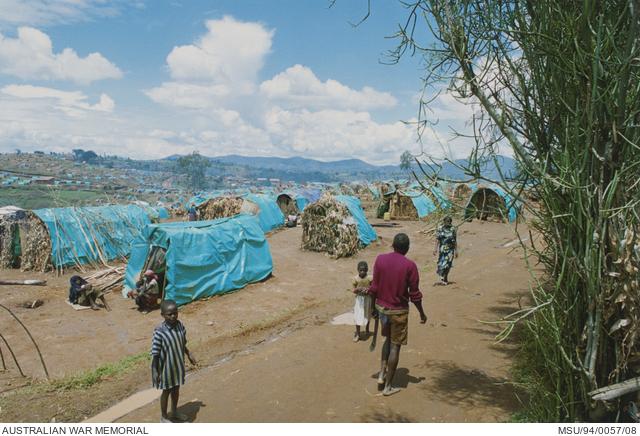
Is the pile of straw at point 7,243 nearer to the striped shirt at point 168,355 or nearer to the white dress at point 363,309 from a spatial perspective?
the striped shirt at point 168,355

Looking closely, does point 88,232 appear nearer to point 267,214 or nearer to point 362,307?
point 267,214

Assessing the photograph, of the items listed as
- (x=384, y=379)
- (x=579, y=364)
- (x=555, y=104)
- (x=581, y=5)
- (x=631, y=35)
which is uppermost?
(x=581, y=5)

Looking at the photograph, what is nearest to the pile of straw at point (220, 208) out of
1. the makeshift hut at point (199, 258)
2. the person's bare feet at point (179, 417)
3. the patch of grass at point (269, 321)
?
the makeshift hut at point (199, 258)

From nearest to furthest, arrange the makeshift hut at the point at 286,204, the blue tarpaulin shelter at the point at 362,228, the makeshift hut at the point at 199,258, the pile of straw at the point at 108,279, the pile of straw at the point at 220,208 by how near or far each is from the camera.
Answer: the makeshift hut at the point at 199,258 < the pile of straw at the point at 108,279 < the blue tarpaulin shelter at the point at 362,228 < the pile of straw at the point at 220,208 < the makeshift hut at the point at 286,204

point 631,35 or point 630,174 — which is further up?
point 631,35

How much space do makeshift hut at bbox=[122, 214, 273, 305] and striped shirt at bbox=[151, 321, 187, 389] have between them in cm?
640

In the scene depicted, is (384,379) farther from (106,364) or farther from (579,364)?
(106,364)

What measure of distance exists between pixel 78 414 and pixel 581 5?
22.5 feet

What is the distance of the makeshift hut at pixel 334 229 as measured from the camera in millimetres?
16375

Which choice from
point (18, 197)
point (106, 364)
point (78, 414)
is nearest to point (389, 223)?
point (106, 364)

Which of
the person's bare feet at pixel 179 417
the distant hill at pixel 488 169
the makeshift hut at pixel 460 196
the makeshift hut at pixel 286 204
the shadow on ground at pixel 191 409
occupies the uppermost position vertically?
the distant hill at pixel 488 169

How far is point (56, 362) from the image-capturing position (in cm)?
771

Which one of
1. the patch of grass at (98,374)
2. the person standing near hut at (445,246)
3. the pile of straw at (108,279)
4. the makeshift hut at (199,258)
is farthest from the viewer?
the pile of straw at (108,279)

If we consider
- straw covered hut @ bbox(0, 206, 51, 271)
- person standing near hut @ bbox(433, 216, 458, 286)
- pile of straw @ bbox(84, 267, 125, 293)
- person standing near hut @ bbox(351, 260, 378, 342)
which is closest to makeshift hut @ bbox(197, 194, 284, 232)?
straw covered hut @ bbox(0, 206, 51, 271)
